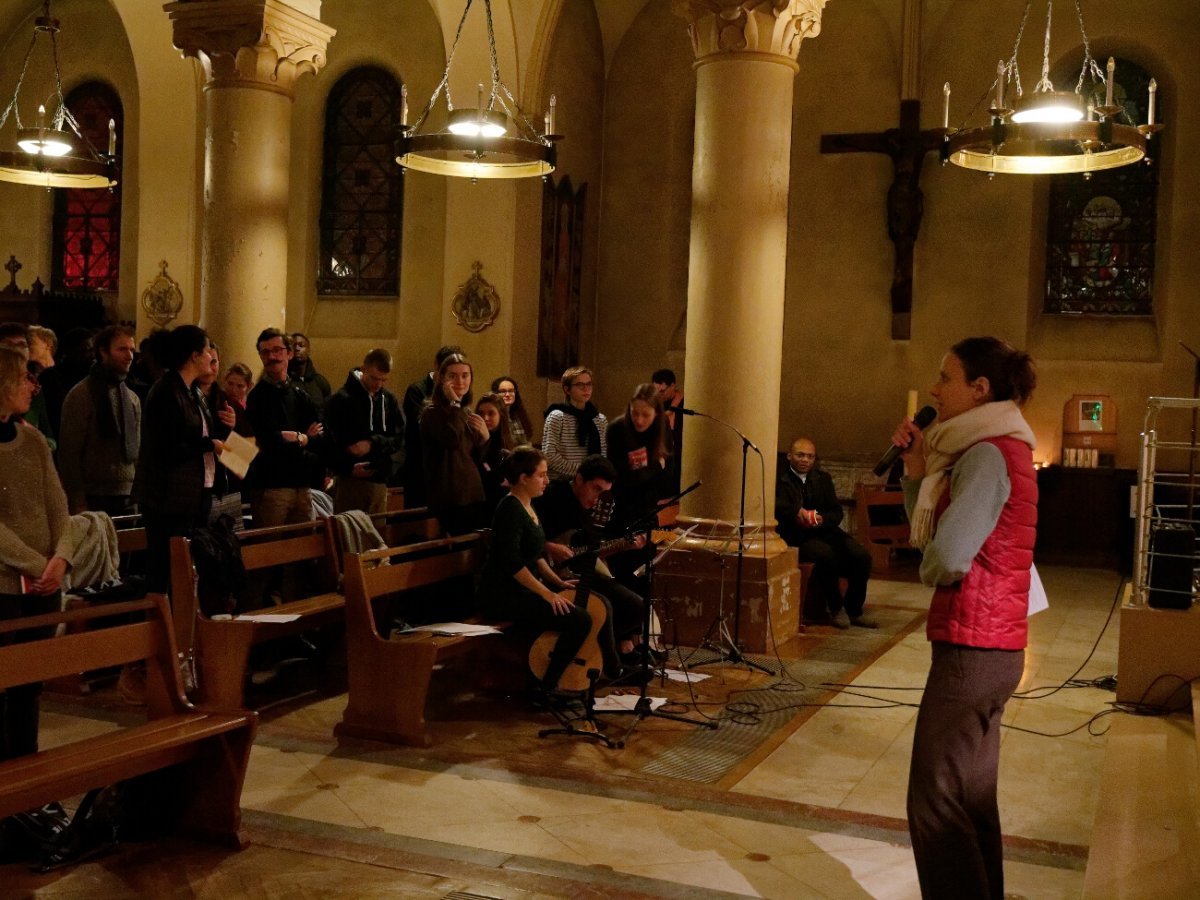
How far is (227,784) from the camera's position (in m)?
4.09

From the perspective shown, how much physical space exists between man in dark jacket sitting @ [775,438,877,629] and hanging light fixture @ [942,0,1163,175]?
2332 millimetres

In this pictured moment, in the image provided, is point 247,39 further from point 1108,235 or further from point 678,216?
point 1108,235

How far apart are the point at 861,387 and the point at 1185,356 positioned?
3.06m

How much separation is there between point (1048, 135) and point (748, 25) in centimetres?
218

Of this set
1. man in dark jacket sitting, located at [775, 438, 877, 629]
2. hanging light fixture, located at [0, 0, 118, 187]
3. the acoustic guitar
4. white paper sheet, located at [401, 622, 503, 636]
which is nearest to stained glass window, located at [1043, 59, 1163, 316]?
man in dark jacket sitting, located at [775, 438, 877, 629]

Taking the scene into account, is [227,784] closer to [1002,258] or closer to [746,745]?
[746,745]

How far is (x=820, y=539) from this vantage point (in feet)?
28.6

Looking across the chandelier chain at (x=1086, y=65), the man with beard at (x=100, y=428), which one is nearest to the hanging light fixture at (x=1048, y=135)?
the chandelier chain at (x=1086, y=65)

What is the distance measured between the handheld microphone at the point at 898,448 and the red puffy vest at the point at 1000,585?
15.6 inches

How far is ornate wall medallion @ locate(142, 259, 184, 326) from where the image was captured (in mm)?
13195

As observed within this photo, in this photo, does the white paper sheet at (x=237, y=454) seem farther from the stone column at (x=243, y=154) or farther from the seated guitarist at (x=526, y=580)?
the stone column at (x=243, y=154)

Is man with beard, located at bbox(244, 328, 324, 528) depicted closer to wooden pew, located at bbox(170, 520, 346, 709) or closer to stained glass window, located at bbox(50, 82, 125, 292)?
wooden pew, located at bbox(170, 520, 346, 709)

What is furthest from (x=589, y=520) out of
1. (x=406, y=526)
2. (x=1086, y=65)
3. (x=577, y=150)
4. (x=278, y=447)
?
(x=577, y=150)

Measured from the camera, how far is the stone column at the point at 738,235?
7684 millimetres
